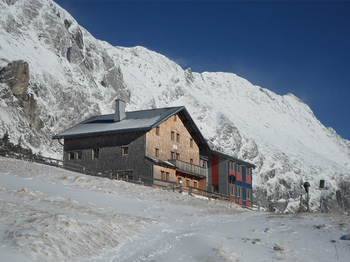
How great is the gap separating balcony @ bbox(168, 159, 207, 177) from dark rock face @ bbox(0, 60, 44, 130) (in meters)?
91.8

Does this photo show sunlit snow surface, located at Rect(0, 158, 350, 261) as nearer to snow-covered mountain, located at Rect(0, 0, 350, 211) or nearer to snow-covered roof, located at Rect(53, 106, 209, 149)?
snow-covered roof, located at Rect(53, 106, 209, 149)

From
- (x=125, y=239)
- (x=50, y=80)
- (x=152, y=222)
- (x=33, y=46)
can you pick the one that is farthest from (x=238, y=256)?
(x=33, y=46)

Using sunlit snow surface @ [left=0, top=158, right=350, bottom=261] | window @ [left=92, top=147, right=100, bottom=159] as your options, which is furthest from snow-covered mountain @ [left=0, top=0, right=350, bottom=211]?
sunlit snow surface @ [left=0, top=158, right=350, bottom=261]

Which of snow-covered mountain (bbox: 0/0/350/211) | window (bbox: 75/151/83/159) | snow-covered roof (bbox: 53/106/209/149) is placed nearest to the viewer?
snow-covered roof (bbox: 53/106/209/149)

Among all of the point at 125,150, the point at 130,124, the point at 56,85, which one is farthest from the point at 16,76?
the point at 125,150

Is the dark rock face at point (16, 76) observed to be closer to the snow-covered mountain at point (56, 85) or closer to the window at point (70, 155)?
the snow-covered mountain at point (56, 85)

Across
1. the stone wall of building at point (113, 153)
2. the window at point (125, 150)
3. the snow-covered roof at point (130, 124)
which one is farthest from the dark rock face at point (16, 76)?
the window at point (125, 150)

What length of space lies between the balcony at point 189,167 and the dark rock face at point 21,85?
9175 centimetres

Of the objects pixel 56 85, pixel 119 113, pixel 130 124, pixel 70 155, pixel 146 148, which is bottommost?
pixel 70 155

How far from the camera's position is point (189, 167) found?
157 feet

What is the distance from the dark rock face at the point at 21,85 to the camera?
131250 mm

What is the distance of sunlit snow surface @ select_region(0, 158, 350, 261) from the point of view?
43.2 feet

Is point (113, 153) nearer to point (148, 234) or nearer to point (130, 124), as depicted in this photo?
point (130, 124)

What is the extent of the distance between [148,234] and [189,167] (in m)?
31.1
